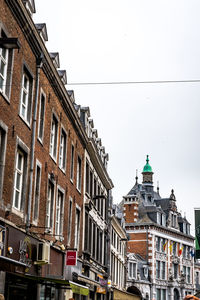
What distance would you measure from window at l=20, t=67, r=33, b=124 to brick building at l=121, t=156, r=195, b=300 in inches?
2051

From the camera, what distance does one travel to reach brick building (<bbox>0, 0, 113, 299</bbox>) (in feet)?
46.2

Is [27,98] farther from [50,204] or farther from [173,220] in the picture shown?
[173,220]

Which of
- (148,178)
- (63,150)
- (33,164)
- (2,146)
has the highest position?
(148,178)

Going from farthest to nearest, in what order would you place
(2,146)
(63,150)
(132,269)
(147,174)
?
(147,174), (132,269), (63,150), (2,146)

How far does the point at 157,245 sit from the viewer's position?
242 ft

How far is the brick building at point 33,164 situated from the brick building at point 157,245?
4654 centimetres

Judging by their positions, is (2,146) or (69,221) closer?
(2,146)

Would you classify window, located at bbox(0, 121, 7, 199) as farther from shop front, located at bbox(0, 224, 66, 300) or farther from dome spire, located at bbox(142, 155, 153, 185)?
dome spire, located at bbox(142, 155, 153, 185)

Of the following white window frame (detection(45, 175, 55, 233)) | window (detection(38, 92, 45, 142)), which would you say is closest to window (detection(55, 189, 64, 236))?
white window frame (detection(45, 175, 55, 233))

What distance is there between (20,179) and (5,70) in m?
3.32

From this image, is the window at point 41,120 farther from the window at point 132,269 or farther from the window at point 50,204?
the window at point 132,269

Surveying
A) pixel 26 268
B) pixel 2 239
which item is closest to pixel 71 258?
pixel 26 268

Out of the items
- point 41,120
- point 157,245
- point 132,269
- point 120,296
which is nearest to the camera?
point 41,120

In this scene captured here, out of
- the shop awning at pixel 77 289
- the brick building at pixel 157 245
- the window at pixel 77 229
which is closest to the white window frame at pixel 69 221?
the window at pixel 77 229
